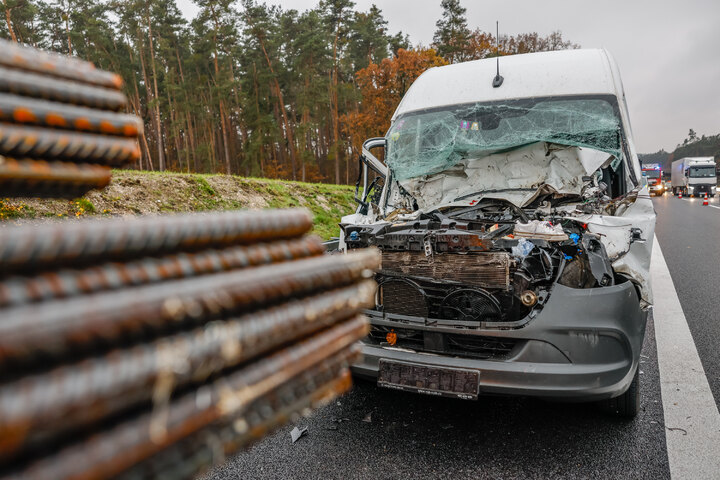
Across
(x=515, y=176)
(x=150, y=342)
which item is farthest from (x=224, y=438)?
(x=515, y=176)

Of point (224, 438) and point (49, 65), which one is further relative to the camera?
point (49, 65)

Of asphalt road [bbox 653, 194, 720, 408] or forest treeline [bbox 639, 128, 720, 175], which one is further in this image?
forest treeline [bbox 639, 128, 720, 175]

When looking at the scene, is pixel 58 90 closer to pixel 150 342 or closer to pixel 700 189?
pixel 150 342

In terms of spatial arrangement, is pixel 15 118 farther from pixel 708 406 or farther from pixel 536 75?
pixel 536 75

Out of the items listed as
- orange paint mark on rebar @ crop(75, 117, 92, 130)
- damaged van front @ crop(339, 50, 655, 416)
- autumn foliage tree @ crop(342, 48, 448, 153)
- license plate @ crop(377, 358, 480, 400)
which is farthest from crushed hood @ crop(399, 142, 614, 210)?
autumn foliage tree @ crop(342, 48, 448, 153)

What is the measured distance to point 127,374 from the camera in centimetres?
60

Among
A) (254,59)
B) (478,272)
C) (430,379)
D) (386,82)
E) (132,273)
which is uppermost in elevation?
(254,59)

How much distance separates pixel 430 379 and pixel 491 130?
2.89m

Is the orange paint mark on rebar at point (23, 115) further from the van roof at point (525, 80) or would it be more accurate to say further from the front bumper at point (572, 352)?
the van roof at point (525, 80)

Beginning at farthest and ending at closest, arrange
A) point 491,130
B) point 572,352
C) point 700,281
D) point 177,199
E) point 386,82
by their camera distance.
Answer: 1. point 386,82
2. point 177,199
3. point 700,281
4. point 491,130
5. point 572,352

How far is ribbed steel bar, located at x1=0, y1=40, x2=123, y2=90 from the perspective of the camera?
836mm

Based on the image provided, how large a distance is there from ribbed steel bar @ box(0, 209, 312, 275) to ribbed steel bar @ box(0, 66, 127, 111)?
0.96 feet

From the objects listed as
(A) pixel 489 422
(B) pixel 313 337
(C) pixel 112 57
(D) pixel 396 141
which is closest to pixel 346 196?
(D) pixel 396 141

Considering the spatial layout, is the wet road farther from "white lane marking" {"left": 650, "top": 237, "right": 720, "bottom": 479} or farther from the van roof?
the van roof
